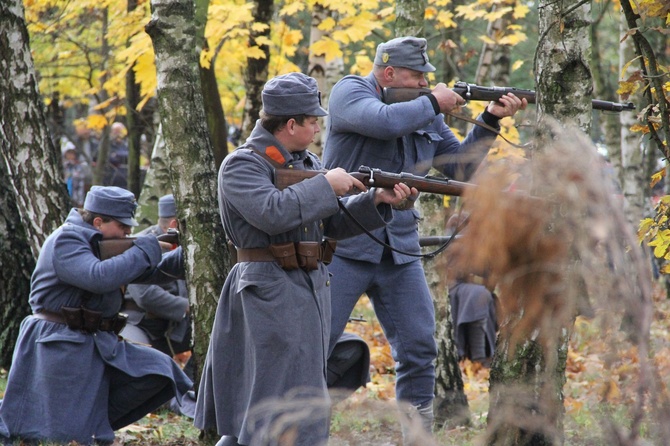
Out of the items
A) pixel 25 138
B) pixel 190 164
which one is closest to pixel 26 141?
pixel 25 138

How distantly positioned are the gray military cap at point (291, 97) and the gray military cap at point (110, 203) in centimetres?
232

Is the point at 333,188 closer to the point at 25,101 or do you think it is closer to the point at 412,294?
the point at 412,294

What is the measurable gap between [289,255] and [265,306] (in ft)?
0.91

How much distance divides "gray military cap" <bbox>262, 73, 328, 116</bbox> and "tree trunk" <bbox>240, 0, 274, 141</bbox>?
7.26 meters

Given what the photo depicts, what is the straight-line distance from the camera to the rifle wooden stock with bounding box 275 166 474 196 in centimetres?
457

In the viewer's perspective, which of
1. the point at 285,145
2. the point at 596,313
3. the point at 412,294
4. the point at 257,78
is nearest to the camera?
the point at 596,313

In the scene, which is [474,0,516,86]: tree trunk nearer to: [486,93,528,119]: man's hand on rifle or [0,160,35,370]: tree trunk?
[486,93,528,119]: man's hand on rifle

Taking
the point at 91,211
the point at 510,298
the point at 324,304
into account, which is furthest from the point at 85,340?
the point at 510,298

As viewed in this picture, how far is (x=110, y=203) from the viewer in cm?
655

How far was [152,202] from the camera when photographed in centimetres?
1135

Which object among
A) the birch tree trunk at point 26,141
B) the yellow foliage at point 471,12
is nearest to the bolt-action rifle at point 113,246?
the birch tree trunk at point 26,141

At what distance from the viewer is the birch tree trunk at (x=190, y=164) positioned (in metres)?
5.82

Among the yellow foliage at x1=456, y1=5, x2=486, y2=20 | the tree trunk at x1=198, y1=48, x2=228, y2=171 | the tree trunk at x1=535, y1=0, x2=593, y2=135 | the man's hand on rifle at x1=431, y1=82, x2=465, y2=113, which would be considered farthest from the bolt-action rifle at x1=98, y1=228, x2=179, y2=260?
the yellow foliage at x1=456, y1=5, x2=486, y2=20

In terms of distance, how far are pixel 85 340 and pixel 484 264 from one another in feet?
15.9
